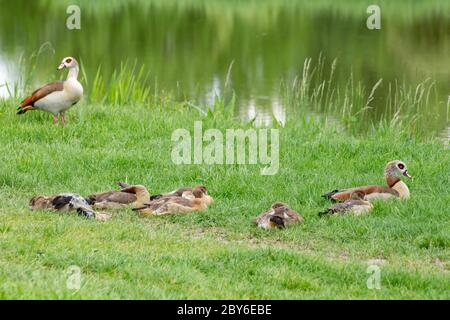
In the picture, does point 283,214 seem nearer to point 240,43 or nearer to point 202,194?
point 202,194

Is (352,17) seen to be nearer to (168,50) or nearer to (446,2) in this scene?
(446,2)

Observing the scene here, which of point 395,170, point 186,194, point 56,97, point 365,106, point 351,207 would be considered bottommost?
point 365,106

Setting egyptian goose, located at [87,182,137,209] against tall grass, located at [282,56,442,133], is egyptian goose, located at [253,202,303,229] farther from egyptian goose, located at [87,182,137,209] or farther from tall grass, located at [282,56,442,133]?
tall grass, located at [282,56,442,133]

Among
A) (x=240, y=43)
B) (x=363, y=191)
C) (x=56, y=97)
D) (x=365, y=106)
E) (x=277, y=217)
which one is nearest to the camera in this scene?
(x=277, y=217)

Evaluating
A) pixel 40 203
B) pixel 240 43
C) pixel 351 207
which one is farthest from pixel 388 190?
pixel 240 43

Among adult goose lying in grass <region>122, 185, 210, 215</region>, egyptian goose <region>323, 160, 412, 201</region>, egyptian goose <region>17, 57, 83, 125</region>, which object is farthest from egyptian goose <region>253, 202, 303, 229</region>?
egyptian goose <region>17, 57, 83, 125</region>

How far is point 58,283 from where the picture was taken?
6.04 metres

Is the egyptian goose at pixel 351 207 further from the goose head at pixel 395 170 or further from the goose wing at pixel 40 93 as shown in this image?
the goose wing at pixel 40 93

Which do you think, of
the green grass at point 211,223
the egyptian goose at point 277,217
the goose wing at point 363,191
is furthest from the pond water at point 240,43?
the egyptian goose at point 277,217

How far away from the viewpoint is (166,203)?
9.13 metres

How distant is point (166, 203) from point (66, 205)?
1.06 metres

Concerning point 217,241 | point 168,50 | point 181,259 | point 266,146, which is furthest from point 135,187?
point 168,50

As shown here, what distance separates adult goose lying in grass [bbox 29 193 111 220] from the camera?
8891mm

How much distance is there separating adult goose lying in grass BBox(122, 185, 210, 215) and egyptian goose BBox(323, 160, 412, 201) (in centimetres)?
150
